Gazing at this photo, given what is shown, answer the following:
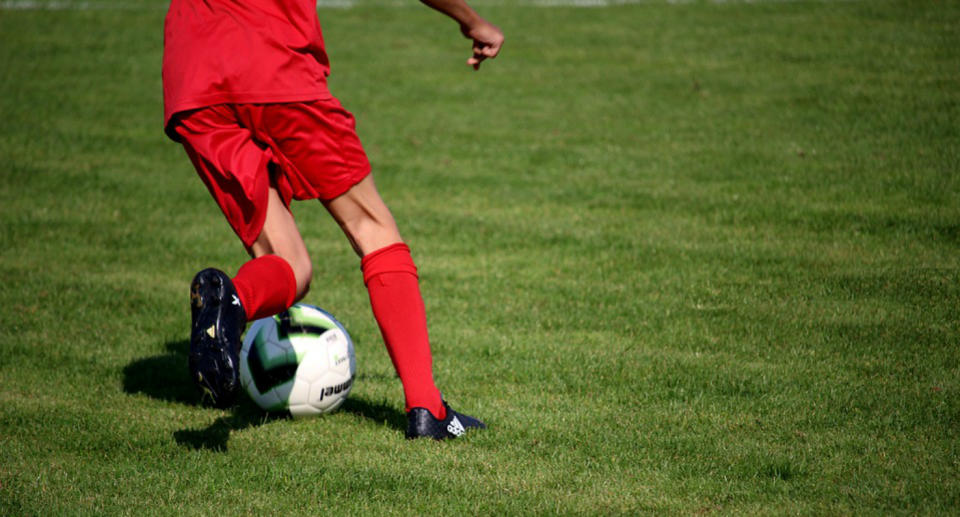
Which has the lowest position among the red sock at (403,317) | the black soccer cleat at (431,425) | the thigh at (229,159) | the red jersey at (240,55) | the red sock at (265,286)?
the black soccer cleat at (431,425)

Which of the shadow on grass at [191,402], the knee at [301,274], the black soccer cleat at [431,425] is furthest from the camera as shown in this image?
the shadow on grass at [191,402]

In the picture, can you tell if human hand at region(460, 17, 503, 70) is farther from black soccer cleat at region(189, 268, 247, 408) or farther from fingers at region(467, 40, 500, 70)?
black soccer cleat at region(189, 268, 247, 408)

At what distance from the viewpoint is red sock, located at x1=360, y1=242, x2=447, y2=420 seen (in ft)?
13.9

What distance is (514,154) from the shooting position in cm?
1076

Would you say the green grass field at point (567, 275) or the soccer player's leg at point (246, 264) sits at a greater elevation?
the soccer player's leg at point (246, 264)

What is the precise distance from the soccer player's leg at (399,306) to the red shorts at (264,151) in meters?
0.18

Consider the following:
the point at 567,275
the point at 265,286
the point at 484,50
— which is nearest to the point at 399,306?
the point at 265,286

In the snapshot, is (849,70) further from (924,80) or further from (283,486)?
(283,486)

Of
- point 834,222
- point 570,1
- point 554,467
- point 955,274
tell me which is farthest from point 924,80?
point 554,467

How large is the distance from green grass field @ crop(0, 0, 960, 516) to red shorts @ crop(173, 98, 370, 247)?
1.13m

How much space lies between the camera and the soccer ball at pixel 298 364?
4.67 meters

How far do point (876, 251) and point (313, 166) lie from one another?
4822 mm

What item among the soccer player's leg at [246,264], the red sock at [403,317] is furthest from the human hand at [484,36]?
the soccer player's leg at [246,264]

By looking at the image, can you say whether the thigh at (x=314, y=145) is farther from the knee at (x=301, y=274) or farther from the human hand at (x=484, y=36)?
the human hand at (x=484, y=36)
